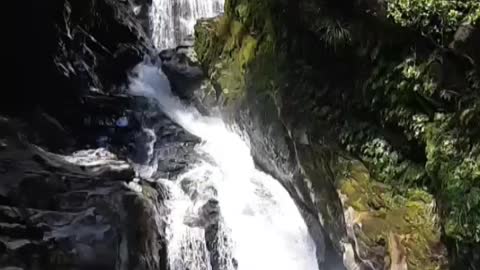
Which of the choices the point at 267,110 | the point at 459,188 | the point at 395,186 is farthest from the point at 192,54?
the point at 459,188

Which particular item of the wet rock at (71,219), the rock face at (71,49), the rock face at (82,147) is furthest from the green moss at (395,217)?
→ the rock face at (71,49)

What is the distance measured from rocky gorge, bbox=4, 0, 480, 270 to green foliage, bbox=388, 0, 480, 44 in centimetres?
2

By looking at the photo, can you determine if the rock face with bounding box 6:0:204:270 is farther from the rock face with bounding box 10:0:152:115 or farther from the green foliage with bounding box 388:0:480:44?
the green foliage with bounding box 388:0:480:44

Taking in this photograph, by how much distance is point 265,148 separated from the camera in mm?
11477

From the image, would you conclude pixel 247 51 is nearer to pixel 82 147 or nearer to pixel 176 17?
pixel 82 147

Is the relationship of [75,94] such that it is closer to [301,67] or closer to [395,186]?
[301,67]

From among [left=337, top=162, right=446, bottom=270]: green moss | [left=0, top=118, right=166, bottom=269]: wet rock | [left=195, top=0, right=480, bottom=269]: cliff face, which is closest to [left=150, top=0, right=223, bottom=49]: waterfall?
[left=195, top=0, right=480, bottom=269]: cliff face

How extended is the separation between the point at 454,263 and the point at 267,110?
5442 mm

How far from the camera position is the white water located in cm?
956

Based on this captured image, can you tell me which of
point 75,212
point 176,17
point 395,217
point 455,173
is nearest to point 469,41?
point 455,173

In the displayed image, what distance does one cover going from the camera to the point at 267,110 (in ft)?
36.0

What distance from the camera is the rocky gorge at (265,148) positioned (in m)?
6.64

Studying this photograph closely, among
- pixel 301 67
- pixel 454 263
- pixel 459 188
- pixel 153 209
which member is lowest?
pixel 454 263

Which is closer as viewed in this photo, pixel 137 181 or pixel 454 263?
pixel 454 263
